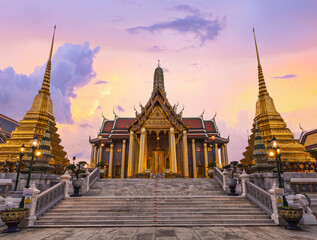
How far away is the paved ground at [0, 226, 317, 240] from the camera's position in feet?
20.3

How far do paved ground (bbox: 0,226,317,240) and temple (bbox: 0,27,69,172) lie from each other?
15.8 m

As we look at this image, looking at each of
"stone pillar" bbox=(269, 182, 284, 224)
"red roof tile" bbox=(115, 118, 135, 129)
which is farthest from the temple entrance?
"stone pillar" bbox=(269, 182, 284, 224)

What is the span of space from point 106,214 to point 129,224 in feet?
5.10

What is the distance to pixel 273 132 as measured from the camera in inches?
910

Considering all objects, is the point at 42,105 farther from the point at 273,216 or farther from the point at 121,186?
the point at 273,216

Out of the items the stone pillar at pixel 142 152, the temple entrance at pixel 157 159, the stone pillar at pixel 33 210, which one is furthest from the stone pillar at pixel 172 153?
the stone pillar at pixel 33 210

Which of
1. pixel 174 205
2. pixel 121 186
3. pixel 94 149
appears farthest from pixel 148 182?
pixel 94 149

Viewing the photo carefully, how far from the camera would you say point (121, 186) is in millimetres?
14406

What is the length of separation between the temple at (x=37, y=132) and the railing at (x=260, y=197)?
786 inches

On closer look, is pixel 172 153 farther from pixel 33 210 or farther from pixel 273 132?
pixel 33 210

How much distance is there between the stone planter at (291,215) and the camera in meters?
7.23

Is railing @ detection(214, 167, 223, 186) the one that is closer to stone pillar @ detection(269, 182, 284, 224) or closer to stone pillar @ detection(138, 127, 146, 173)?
stone pillar @ detection(269, 182, 284, 224)

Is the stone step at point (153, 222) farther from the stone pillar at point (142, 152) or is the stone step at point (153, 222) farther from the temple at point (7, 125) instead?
the temple at point (7, 125)

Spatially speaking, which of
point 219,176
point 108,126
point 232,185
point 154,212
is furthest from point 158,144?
point 154,212
